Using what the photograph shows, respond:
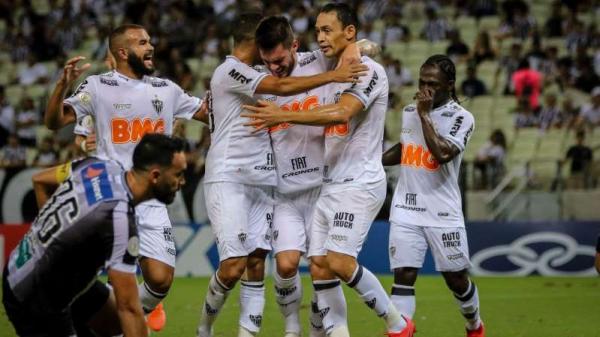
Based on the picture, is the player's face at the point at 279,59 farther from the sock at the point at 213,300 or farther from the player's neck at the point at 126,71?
the sock at the point at 213,300

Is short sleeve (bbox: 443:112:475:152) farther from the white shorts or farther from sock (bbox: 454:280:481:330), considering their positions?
the white shorts

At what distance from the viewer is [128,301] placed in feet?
22.1

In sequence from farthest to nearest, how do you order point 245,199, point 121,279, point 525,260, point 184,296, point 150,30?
point 150,30 → point 525,260 → point 184,296 → point 245,199 → point 121,279

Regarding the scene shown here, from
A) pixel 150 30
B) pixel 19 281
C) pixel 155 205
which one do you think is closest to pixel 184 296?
pixel 155 205

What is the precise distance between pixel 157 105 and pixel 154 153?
274 cm

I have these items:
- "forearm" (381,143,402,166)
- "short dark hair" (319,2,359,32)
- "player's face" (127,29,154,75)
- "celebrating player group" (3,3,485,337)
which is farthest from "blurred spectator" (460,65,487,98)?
"short dark hair" (319,2,359,32)

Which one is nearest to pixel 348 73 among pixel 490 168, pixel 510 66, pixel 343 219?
pixel 343 219

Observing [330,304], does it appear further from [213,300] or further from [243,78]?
[243,78]

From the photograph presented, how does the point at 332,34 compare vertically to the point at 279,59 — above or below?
above

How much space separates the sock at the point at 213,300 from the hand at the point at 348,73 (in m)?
1.88

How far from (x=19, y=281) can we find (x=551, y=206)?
12.2 m

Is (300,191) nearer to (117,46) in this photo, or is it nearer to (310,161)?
(310,161)

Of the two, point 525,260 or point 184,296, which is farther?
point 525,260

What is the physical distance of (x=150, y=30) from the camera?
2522cm
